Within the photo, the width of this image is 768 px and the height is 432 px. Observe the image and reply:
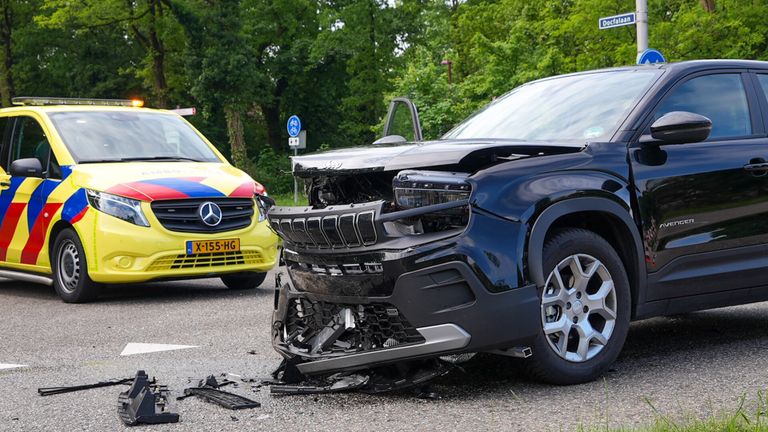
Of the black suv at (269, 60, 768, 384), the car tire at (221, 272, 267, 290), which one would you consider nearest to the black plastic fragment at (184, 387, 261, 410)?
the black suv at (269, 60, 768, 384)

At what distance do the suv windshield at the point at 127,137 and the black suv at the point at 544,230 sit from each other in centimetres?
520

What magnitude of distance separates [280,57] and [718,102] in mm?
48412

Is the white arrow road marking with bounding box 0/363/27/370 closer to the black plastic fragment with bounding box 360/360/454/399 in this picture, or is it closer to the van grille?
the black plastic fragment with bounding box 360/360/454/399

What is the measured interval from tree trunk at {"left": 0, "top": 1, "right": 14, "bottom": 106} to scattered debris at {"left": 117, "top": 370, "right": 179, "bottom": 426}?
164 feet

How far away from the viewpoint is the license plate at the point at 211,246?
32.6ft

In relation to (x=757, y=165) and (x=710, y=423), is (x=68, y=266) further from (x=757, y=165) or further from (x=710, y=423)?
(x=710, y=423)

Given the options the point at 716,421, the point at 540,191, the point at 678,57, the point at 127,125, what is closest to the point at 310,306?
the point at 540,191

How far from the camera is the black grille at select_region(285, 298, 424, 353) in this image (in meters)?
5.08

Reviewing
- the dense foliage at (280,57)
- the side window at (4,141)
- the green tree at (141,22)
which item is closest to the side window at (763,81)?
the side window at (4,141)

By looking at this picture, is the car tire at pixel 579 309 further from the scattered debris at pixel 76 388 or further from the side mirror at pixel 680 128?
the scattered debris at pixel 76 388

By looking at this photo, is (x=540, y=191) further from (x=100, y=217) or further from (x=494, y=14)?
(x=494, y=14)

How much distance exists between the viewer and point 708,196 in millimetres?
5922

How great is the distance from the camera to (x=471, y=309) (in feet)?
16.3

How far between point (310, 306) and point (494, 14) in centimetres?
4825
